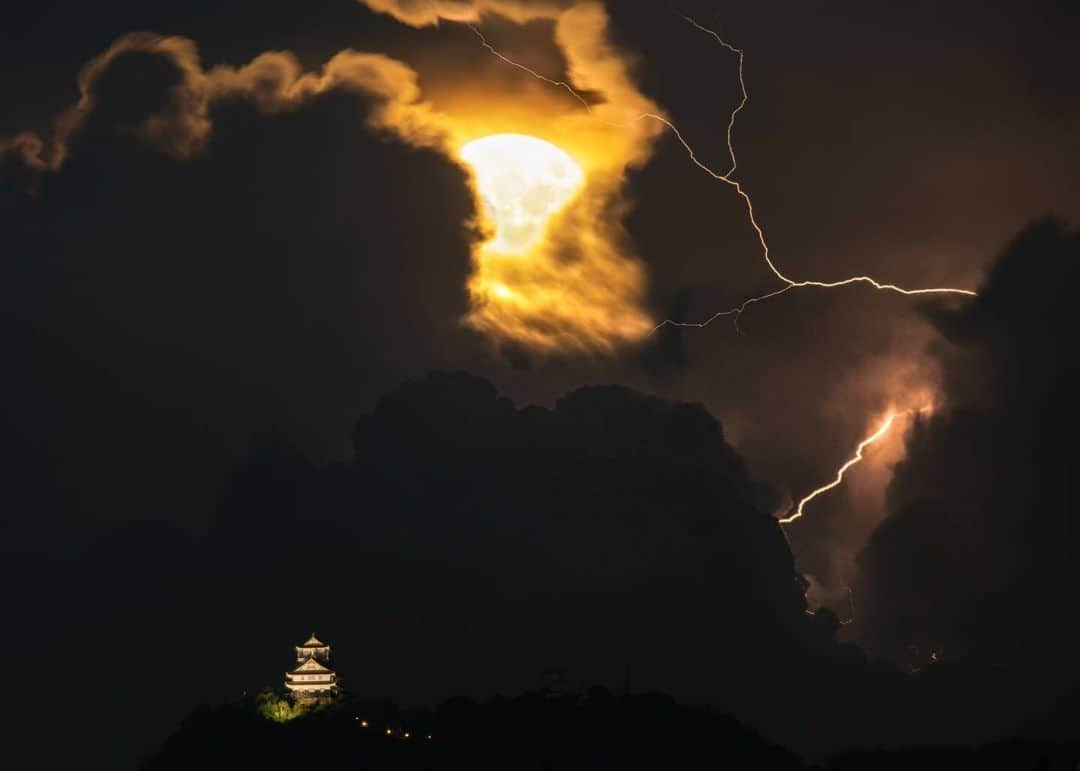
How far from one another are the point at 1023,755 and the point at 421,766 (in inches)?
433

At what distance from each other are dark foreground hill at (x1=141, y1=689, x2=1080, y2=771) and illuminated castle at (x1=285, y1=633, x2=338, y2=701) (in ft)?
1.82

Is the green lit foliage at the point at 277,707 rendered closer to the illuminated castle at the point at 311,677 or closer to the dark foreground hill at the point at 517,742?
the dark foreground hill at the point at 517,742

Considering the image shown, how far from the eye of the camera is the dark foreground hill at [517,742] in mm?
41625

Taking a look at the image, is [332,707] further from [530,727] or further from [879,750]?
[879,750]

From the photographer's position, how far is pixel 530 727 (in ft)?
140

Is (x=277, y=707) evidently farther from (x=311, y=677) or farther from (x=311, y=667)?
(x=311, y=667)

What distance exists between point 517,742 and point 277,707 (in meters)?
4.19

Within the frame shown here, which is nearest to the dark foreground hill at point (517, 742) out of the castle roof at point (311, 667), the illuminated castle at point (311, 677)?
the illuminated castle at point (311, 677)

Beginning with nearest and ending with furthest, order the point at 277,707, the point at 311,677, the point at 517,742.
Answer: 1. the point at 517,742
2. the point at 277,707
3. the point at 311,677

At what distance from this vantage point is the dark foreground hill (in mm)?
41625

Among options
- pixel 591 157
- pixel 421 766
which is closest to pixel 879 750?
pixel 421 766

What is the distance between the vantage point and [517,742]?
138 feet

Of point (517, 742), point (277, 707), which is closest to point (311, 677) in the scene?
point (277, 707)

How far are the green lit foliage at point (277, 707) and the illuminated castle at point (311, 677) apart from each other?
14.4 inches
